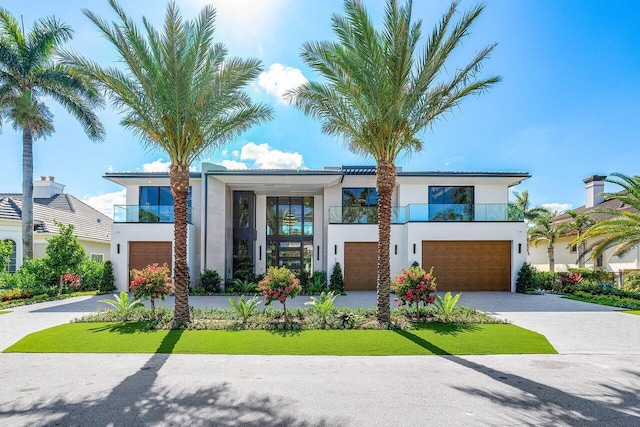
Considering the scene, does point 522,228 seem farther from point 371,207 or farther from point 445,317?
point 445,317

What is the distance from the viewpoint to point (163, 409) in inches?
186

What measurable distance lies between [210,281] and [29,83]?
13120 mm

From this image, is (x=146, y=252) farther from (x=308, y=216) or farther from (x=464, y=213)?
(x=464, y=213)

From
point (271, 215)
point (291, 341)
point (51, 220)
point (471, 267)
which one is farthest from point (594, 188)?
point (51, 220)

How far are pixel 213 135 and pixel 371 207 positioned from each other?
10.4 m

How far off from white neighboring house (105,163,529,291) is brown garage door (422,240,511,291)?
0.17 ft

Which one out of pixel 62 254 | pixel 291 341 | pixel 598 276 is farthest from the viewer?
pixel 598 276

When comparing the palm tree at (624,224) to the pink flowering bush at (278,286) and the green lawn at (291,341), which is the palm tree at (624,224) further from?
the pink flowering bush at (278,286)

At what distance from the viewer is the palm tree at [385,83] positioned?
878 centimetres

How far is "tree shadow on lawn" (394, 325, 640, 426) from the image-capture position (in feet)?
14.7

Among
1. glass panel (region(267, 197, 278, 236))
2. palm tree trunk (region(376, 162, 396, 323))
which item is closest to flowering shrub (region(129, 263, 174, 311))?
palm tree trunk (region(376, 162, 396, 323))

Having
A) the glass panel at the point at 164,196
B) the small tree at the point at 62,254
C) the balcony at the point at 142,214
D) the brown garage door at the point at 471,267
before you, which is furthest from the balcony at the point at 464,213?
the small tree at the point at 62,254

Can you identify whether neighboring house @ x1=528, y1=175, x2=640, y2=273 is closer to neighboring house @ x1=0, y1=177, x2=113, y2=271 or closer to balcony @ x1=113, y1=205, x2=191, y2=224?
balcony @ x1=113, y1=205, x2=191, y2=224

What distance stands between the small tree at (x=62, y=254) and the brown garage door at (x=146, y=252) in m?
2.27
